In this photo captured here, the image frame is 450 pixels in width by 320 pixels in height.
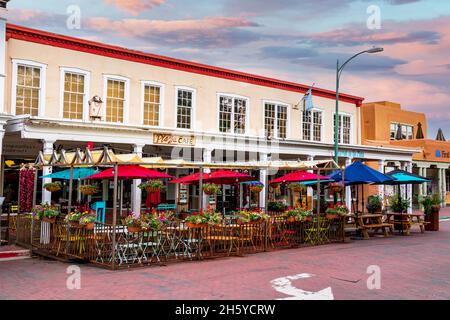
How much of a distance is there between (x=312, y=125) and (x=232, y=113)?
619 centimetres

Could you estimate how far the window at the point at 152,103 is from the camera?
902 inches

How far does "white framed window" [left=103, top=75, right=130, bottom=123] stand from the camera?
853 inches

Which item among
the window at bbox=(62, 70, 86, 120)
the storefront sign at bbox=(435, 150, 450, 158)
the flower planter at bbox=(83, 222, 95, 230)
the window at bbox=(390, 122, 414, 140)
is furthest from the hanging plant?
the storefront sign at bbox=(435, 150, 450, 158)

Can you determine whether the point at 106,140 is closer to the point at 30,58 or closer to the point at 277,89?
the point at 30,58

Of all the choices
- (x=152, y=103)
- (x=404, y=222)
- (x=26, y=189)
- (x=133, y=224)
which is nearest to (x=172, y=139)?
(x=152, y=103)

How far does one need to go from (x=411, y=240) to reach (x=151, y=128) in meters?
10.9

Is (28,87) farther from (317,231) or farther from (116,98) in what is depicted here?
(317,231)

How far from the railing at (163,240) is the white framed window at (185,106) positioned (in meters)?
9.77

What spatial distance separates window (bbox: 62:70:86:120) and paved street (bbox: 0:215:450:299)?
Result: 870 centimetres

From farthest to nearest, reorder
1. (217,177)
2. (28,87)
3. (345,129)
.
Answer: (345,129), (28,87), (217,177)

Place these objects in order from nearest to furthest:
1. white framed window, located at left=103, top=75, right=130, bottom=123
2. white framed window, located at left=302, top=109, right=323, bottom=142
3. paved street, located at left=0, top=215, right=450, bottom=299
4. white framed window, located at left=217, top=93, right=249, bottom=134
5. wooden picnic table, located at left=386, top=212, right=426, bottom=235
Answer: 1. paved street, located at left=0, top=215, right=450, bottom=299
2. wooden picnic table, located at left=386, top=212, right=426, bottom=235
3. white framed window, located at left=103, top=75, right=130, bottom=123
4. white framed window, located at left=217, top=93, right=249, bottom=134
5. white framed window, located at left=302, top=109, right=323, bottom=142

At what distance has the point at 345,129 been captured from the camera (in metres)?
32.3

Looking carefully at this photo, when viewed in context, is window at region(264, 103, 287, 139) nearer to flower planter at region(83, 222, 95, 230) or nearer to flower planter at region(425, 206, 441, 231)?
flower planter at region(425, 206, 441, 231)
